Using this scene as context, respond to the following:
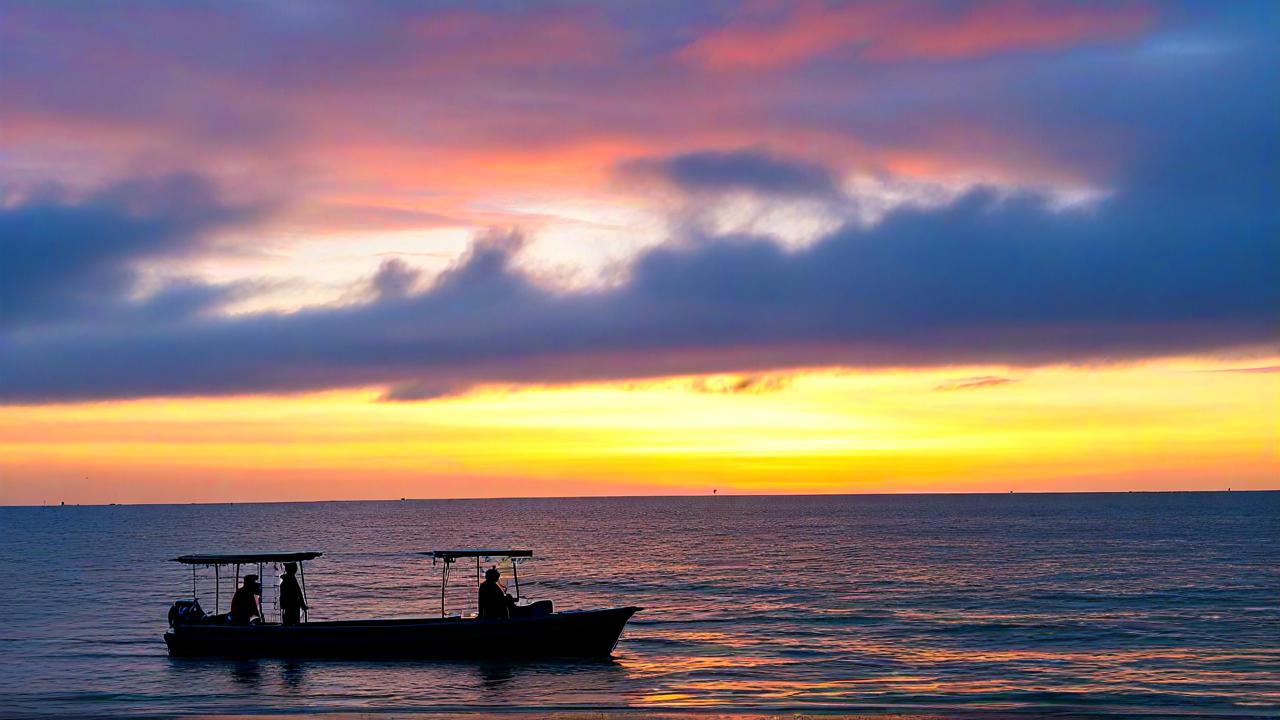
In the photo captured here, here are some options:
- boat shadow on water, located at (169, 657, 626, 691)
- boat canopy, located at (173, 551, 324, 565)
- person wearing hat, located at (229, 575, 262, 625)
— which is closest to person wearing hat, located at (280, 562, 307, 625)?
boat canopy, located at (173, 551, 324, 565)

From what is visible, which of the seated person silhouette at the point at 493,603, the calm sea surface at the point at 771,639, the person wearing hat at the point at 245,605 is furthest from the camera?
the person wearing hat at the point at 245,605

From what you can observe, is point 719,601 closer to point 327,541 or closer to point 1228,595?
point 1228,595

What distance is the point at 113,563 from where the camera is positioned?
88188 millimetres

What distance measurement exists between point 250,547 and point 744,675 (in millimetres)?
97055

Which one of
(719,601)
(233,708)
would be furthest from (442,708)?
(719,601)

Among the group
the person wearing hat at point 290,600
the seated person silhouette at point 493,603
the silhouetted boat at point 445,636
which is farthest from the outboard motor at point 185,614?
the seated person silhouette at point 493,603

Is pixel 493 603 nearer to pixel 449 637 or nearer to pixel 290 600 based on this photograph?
pixel 449 637

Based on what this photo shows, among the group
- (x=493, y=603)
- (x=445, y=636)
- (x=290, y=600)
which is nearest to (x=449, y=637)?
(x=445, y=636)

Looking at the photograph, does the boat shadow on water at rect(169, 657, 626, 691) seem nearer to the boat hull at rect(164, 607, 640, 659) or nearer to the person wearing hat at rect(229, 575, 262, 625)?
the boat hull at rect(164, 607, 640, 659)

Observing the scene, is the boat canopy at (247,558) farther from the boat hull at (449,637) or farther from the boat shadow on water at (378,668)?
the boat shadow on water at (378,668)

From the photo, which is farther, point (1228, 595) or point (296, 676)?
point (1228, 595)

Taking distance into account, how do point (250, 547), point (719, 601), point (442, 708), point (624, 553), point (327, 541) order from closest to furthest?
1. point (442, 708)
2. point (719, 601)
3. point (624, 553)
4. point (250, 547)
5. point (327, 541)

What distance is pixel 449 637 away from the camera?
32281mm

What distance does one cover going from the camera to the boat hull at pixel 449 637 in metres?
32.2
